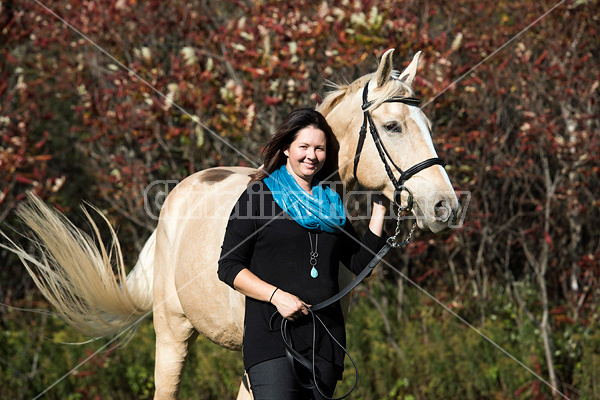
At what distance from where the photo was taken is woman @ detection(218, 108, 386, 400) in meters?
2.29

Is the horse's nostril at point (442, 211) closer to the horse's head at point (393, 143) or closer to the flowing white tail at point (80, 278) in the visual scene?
the horse's head at point (393, 143)

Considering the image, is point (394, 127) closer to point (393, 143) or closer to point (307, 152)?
point (393, 143)

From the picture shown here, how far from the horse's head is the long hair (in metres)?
0.16

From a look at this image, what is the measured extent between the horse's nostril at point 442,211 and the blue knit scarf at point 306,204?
37cm

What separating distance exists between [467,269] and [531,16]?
251 centimetres

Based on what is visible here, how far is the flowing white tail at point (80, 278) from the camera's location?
3402 mm

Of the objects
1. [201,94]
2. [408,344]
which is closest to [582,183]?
[408,344]

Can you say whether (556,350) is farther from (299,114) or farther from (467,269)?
(299,114)

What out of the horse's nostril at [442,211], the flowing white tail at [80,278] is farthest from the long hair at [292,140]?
the flowing white tail at [80,278]

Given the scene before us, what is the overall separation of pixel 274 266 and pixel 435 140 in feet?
10.5

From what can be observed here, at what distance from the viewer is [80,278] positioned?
3.52 meters

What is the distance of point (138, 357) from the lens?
591 centimetres

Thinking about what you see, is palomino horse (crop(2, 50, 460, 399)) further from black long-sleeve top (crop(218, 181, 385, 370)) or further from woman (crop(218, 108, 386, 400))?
black long-sleeve top (crop(218, 181, 385, 370))

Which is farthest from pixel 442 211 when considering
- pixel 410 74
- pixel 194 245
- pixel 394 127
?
pixel 194 245
